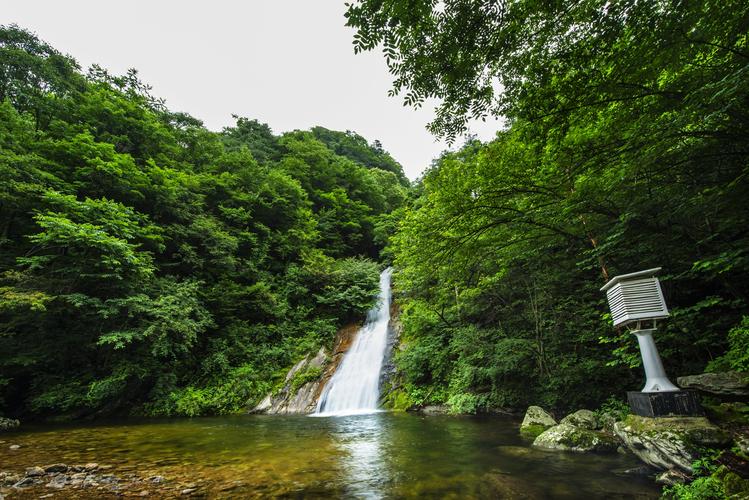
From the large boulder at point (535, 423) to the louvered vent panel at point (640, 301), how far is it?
8.89ft

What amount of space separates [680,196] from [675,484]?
3.39m

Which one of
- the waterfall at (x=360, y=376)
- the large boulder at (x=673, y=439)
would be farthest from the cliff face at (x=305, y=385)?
the large boulder at (x=673, y=439)

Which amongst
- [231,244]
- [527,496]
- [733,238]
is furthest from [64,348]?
[733,238]

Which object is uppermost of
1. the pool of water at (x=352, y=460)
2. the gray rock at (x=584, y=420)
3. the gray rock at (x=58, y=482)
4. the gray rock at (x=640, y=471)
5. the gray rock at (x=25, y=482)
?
the gray rock at (x=584, y=420)

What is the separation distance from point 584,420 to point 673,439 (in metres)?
2.33

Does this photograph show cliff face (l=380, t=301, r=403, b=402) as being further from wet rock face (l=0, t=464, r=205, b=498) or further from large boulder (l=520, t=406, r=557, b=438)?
wet rock face (l=0, t=464, r=205, b=498)

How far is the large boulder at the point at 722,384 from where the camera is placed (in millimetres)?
3490

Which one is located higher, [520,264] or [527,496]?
[520,264]

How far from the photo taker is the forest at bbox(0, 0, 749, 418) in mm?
3008

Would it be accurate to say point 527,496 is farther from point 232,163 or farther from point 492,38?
point 232,163

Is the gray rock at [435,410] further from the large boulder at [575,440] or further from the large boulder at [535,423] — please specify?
the large boulder at [575,440]

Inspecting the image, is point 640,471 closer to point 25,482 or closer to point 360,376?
point 25,482

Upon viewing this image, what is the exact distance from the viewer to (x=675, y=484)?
2.82m

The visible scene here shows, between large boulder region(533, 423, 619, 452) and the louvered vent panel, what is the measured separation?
1.78m
